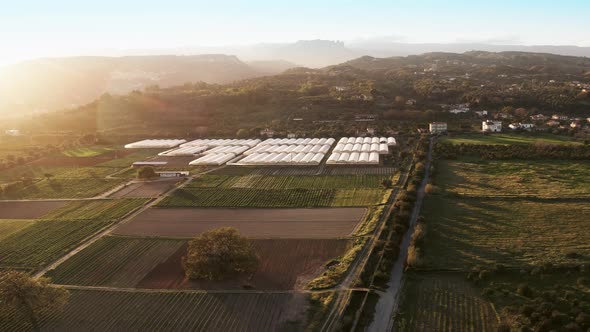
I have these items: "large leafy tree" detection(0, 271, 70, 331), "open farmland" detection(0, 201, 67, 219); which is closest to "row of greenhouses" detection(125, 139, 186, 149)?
"open farmland" detection(0, 201, 67, 219)

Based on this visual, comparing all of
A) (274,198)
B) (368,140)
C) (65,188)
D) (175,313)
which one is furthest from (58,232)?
(368,140)

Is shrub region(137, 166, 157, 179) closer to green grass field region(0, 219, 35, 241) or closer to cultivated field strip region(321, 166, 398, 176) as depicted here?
green grass field region(0, 219, 35, 241)

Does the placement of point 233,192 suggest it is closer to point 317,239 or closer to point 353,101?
point 317,239

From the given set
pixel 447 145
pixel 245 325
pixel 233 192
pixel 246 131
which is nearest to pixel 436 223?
pixel 245 325

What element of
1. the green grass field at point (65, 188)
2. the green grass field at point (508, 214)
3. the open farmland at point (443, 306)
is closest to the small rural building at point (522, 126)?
the green grass field at point (508, 214)

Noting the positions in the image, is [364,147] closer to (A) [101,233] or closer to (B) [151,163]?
(B) [151,163]

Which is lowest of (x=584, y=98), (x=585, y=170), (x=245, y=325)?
(x=245, y=325)

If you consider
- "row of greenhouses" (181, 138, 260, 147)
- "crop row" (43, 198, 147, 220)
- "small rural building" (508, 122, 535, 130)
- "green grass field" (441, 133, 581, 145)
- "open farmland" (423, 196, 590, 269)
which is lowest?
"crop row" (43, 198, 147, 220)
